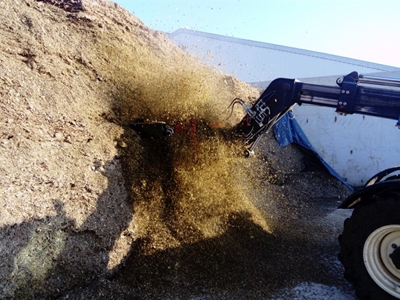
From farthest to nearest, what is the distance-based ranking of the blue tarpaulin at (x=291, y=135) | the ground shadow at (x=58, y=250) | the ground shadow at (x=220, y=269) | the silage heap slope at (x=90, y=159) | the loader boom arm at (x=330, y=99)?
1. the blue tarpaulin at (x=291, y=135)
2. the loader boom arm at (x=330, y=99)
3. the ground shadow at (x=220, y=269)
4. the silage heap slope at (x=90, y=159)
5. the ground shadow at (x=58, y=250)

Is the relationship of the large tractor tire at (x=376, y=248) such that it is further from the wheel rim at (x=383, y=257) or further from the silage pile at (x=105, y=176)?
the silage pile at (x=105, y=176)

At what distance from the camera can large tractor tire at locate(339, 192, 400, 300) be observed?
318 cm

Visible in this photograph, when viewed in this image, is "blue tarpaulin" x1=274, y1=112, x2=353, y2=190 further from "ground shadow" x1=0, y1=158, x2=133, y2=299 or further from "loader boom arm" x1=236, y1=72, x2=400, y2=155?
"ground shadow" x1=0, y1=158, x2=133, y2=299

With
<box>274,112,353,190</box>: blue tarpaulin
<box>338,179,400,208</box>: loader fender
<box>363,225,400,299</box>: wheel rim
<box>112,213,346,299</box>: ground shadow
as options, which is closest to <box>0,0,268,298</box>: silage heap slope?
<box>112,213,346,299</box>: ground shadow

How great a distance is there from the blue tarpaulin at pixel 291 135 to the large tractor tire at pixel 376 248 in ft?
17.0

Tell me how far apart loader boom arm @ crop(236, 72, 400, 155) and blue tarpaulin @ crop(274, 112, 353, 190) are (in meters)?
4.19

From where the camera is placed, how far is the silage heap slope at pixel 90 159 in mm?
3293

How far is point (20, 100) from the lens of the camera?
4.13 metres

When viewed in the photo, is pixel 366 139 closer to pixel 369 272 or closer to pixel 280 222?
pixel 280 222

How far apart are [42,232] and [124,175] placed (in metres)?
1.38

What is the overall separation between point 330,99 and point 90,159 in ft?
9.42

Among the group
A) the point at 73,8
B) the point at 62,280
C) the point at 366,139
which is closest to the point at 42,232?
the point at 62,280

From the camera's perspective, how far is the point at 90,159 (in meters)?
4.25

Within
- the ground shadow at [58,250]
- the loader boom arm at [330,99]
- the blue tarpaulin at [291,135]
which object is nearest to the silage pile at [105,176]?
the ground shadow at [58,250]
